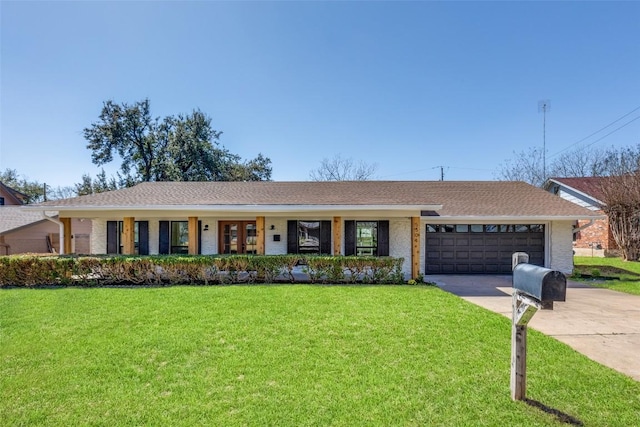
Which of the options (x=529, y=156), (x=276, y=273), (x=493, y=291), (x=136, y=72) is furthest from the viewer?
(x=529, y=156)

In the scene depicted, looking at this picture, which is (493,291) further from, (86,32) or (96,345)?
(86,32)

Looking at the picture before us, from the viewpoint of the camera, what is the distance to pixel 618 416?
2.85m

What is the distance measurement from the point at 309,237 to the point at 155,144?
2056 cm

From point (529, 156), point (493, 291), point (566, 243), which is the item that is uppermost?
point (529, 156)

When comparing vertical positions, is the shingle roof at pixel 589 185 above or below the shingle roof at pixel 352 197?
above

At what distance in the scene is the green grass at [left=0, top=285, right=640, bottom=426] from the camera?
9.45 feet

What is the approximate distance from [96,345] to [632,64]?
75.4ft

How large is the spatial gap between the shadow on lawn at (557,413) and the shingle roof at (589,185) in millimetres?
21162

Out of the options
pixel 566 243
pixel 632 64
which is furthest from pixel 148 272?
pixel 632 64

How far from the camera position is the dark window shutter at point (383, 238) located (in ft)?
39.1

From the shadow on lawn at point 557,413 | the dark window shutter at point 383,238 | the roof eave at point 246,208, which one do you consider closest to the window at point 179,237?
the roof eave at point 246,208

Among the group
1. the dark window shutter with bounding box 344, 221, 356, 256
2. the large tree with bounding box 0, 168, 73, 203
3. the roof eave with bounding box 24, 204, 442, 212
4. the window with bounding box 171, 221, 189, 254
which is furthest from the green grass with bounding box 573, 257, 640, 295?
the large tree with bounding box 0, 168, 73, 203

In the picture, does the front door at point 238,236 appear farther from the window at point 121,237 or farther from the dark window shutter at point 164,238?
the window at point 121,237

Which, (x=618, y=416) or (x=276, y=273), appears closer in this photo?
(x=618, y=416)
